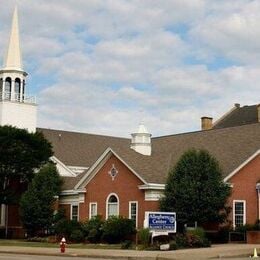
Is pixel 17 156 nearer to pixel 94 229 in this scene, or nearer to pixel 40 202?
pixel 40 202

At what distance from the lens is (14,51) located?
72.8 metres

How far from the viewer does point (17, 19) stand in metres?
73.2

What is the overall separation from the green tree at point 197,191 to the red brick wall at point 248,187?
2125 mm

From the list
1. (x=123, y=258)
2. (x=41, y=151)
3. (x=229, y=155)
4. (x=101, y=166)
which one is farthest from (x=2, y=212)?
(x=123, y=258)

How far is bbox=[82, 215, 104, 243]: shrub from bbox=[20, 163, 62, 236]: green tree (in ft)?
23.9

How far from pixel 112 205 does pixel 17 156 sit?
11819 millimetres

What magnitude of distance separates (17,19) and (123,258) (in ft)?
151

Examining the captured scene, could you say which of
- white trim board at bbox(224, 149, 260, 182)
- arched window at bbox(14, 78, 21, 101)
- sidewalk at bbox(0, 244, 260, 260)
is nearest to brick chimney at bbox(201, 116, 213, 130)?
arched window at bbox(14, 78, 21, 101)

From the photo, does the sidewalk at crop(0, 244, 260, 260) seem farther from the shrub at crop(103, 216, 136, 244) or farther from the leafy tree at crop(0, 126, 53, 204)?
the leafy tree at crop(0, 126, 53, 204)

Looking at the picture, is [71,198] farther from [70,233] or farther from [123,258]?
[123,258]

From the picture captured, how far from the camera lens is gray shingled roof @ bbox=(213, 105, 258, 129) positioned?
93.1 m

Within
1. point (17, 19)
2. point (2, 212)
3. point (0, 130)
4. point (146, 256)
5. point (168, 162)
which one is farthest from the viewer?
point (17, 19)

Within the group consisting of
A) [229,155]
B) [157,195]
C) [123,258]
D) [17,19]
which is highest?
[17,19]

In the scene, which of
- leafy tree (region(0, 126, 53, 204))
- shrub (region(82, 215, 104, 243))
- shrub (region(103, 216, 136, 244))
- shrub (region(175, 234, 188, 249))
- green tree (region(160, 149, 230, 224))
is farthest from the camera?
leafy tree (region(0, 126, 53, 204))
